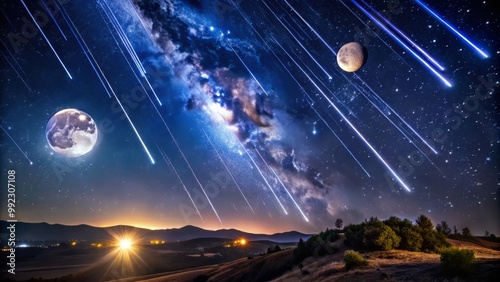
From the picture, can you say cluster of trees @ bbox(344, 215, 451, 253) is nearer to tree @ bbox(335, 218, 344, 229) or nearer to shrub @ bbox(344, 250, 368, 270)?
shrub @ bbox(344, 250, 368, 270)

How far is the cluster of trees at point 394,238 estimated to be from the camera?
523 inches

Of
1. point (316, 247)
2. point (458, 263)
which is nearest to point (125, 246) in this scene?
point (316, 247)

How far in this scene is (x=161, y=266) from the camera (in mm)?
44625

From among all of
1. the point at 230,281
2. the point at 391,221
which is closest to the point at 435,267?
the point at 391,221

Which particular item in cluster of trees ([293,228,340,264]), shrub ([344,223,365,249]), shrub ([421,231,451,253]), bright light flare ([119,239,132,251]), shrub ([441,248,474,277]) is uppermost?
bright light flare ([119,239,132,251])

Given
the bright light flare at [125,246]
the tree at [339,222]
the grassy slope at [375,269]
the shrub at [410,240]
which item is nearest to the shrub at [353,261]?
the grassy slope at [375,269]

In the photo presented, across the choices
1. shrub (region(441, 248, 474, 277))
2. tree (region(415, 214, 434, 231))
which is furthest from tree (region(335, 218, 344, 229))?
shrub (region(441, 248, 474, 277))

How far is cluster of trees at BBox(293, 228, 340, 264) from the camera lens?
15.8 meters

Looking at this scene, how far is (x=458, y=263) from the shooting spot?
7.21 m

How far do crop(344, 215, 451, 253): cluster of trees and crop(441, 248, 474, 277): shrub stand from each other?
5874 mm

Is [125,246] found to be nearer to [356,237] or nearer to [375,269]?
[356,237]

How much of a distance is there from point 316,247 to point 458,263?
9975mm

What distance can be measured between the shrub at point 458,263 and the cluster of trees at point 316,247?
8.35 meters

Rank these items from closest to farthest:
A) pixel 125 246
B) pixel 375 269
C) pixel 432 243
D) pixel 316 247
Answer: pixel 375 269, pixel 432 243, pixel 316 247, pixel 125 246
